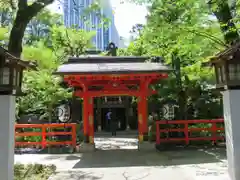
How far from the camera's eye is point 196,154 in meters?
10.6

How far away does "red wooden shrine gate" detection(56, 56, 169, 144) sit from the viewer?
11.2 metres

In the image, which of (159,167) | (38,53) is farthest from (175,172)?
(38,53)

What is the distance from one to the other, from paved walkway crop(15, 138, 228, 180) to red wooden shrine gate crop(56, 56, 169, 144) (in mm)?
1756

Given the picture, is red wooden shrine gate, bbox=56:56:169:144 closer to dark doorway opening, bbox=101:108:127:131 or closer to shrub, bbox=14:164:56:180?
shrub, bbox=14:164:56:180

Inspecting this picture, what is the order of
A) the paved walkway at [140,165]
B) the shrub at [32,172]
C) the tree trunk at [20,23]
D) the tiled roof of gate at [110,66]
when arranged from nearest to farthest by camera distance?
the shrub at [32,172] → the paved walkway at [140,165] → the tree trunk at [20,23] → the tiled roof of gate at [110,66]

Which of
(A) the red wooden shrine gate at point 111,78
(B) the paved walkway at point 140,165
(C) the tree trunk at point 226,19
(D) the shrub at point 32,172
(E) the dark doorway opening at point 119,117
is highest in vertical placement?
(C) the tree trunk at point 226,19

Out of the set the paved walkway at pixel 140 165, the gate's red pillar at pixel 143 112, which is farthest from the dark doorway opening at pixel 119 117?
the paved walkway at pixel 140 165

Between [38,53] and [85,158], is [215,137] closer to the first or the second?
[85,158]

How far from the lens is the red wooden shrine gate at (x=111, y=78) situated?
1123 cm

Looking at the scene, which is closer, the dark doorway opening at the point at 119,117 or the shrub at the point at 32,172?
the shrub at the point at 32,172

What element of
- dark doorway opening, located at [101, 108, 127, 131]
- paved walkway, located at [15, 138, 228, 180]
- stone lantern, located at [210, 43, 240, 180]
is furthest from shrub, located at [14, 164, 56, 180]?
dark doorway opening, located at [101, 108, 127, 131]

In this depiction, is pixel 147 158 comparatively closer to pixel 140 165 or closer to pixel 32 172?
pixel 140 165

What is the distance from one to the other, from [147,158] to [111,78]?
388 centimetres

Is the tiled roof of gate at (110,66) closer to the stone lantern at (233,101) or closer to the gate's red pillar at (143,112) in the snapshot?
the gate's red pillar at (143,112)
